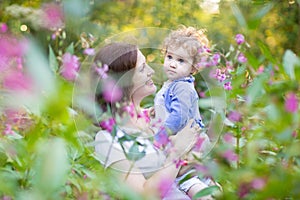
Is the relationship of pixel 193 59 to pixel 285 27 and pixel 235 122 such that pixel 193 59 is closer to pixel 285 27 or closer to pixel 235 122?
→ pixel 235 122

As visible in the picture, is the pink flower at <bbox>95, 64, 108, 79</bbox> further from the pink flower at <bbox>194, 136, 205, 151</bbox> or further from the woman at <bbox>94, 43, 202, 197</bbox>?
the pink flower at <bbox>194, 136, 205, 151</bbox>

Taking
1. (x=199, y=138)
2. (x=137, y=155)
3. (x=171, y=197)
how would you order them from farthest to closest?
(x=171, y=197), (x=199, y=138), (x=137, y=155)

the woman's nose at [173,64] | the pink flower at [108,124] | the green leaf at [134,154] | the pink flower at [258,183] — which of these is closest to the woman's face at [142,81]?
the woman's nose at [173,64]

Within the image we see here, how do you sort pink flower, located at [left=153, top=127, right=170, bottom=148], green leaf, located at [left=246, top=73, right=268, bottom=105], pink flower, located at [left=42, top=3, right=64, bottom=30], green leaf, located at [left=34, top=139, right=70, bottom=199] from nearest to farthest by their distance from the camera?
green leaf, located at [left=34, top=139, right=70, bottom=199] < green leaf, located at [left=246, top=73, right=268, bottom=105] < pink flower, located at [left=153, top=127, right=170, bottom=148] < pink flower, located at [left=42, top=3, right=64, bottom=30]

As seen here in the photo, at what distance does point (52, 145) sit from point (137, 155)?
9.5 inches

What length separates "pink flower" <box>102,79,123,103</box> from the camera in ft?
3.57

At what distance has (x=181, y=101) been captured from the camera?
1.48 meters

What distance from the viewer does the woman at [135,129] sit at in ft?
3.65

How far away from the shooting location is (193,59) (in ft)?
5.36

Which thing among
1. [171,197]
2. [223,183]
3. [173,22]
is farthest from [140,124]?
[173,22]

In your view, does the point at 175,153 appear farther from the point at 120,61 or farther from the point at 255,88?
the point at 255,88

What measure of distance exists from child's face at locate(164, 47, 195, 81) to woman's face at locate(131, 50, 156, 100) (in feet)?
0.30

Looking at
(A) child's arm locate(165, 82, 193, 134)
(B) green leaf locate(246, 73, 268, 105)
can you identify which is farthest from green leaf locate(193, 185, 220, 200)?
(A) child's arm locate(165, 82, 193, 134)

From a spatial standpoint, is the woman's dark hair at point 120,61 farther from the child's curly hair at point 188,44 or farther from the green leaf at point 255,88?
the green leaf at point 255,88
